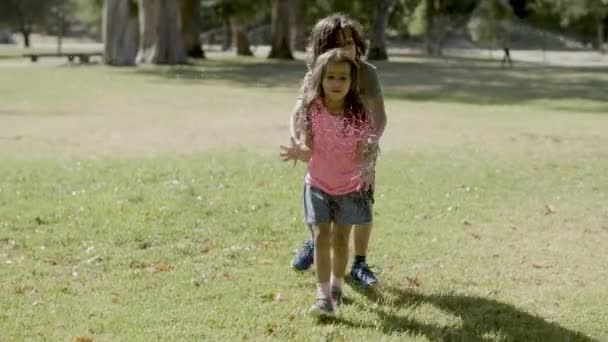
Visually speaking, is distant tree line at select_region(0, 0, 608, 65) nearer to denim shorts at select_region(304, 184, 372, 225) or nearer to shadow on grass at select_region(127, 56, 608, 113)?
shadow on grass at select_region(127, 56, 608, 113)

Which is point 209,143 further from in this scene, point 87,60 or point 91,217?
point 87,60

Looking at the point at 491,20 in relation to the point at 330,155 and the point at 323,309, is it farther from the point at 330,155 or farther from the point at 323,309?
the point at 323,309

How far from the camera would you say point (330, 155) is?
511cm

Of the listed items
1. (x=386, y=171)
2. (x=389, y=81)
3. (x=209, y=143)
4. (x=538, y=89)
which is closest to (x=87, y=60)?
(x=389, y=81)

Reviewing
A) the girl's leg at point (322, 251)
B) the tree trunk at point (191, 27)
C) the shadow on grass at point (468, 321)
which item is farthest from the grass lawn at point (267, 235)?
the tree trunk at point (191, 27)

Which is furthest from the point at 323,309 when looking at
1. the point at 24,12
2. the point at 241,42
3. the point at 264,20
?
Result: the point at 264,20

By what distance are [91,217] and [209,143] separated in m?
6.42

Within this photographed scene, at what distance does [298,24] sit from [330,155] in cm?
5513

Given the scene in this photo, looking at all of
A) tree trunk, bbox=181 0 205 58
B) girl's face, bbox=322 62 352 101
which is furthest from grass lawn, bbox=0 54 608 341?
tree trunk, bbox=181 0 205 58

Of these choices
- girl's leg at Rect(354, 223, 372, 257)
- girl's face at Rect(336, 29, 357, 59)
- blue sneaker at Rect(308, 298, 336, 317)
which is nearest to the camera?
blue sneaker at Rect(308, 298, 336, 317)

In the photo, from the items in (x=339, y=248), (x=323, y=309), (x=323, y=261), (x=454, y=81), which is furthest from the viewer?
(x=454, y=81)

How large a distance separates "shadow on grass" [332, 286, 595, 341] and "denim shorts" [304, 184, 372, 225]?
56 centimetres

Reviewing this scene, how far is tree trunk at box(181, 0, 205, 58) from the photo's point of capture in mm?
45250

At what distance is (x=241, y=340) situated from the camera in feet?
15.7
